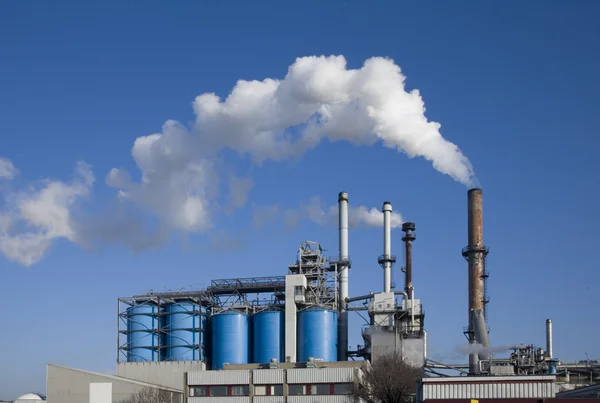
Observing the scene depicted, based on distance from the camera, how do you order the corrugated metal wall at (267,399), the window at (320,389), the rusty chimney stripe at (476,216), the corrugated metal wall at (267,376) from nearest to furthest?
the window at (320,389) → the corrugated metal wall at (267,399) → the corrugated metal wall at (267,376) → the rusty chimney stripe at (476,216)

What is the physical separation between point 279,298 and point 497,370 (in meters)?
28.4

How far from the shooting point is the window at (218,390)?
84.2 meters

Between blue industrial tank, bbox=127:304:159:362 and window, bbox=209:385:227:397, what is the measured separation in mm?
16572

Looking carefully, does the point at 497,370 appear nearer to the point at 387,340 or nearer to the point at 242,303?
the point at 387,340

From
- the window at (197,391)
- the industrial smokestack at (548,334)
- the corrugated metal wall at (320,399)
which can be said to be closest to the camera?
the corrugated metal wall at (320,399)

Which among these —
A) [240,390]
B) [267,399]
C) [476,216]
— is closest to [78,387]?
[240,390]

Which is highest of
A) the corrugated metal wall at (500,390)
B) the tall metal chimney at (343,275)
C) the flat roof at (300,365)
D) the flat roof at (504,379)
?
the tall metal chimney at (343,275)

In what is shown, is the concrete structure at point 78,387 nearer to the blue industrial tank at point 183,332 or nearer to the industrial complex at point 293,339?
the industrial complex at point 293,339

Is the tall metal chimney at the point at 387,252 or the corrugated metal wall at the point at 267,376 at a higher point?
the tall metal chimney at the point at 387,252

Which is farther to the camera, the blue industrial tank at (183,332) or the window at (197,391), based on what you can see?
the blue industrial tank at (183,332)

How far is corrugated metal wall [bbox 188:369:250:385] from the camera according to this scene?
275 feet

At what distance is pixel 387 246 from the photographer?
4190 inches

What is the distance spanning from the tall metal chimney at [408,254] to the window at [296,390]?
30.3 metres

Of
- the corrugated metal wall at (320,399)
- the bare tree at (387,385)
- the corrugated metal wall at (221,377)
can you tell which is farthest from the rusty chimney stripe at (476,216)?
the corrugated metal wall at (221,377)
